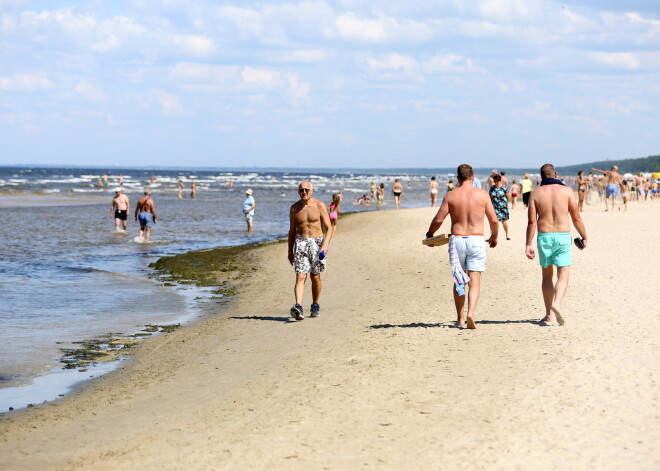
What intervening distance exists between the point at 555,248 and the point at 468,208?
1.11m

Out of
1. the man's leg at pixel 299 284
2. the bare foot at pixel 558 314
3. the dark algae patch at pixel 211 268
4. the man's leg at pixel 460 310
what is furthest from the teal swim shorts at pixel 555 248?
the dark algae patch at pixel 211 268

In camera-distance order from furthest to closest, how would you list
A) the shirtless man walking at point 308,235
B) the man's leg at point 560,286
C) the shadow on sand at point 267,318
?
the shadow on sand at point 267,318, the shirtless man walking at point 308,235, the man's leg at point 560,286

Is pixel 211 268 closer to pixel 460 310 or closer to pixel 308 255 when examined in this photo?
pixel 308 255

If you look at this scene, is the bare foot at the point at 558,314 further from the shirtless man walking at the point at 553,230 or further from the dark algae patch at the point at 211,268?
the dark algae patch at the point at 211,268

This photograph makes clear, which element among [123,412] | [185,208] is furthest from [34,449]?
[185,208]

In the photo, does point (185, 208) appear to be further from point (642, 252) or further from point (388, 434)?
point (388, 434)

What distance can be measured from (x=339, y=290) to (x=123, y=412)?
665 cm

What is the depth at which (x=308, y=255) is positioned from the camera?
982cm

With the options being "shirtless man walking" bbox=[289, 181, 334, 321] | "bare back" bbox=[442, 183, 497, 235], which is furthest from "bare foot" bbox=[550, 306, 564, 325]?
"shirtless man walking" bbox=[289, 181, 334, 321]

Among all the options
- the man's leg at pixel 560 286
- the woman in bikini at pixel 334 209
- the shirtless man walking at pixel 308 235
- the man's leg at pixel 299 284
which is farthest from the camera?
the woman in bikini at pixel 334 209

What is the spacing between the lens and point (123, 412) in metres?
6.64

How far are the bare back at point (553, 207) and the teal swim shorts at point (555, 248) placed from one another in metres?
0.07

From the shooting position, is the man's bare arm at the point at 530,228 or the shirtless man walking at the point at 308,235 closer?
the man's bare arm at the point at 530,228

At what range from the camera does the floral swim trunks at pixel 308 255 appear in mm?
9797
